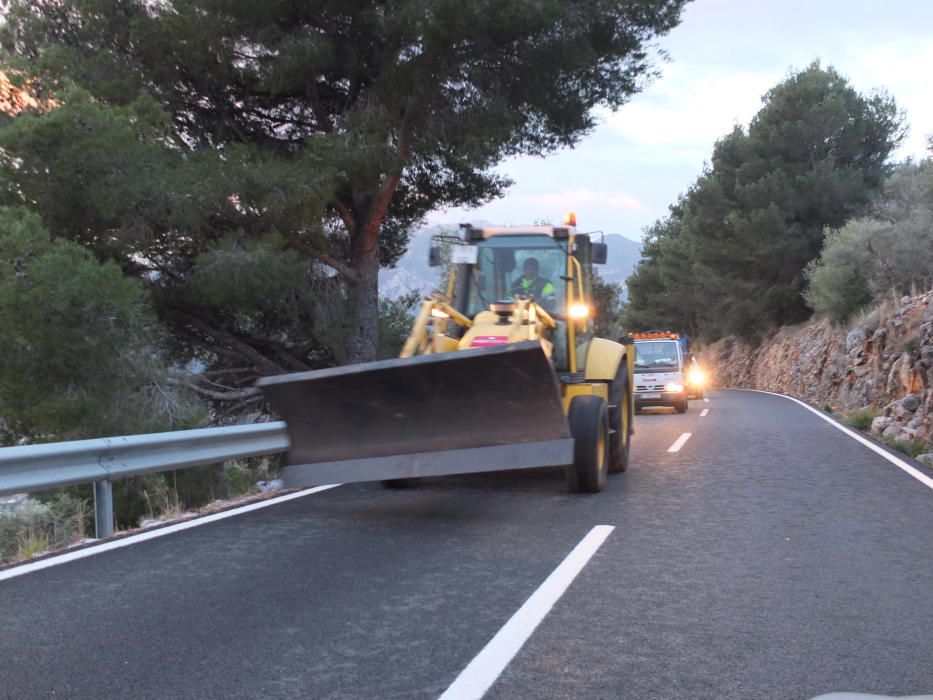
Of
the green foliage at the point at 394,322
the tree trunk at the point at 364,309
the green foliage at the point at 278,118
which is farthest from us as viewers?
the green foliage at the point at 394,322

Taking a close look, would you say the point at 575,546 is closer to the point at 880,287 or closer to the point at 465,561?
the point at 465,561

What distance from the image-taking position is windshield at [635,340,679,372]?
74.0 ft

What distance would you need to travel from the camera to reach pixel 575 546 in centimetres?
618

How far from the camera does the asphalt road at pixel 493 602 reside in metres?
3.72

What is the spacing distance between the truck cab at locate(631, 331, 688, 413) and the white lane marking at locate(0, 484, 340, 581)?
14686 mm

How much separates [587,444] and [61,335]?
6.89 meters

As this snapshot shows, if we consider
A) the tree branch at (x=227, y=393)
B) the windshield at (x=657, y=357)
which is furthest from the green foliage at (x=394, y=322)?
the windshield at (x=657, y=357)

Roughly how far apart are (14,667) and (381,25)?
511 inches

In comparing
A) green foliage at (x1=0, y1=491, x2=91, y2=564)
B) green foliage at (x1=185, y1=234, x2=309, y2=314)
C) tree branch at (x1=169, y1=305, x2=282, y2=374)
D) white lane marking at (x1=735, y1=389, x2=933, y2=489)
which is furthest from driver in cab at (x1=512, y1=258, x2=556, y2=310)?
tree branch at (x1=169, y1=305, x2=282, y2=374)

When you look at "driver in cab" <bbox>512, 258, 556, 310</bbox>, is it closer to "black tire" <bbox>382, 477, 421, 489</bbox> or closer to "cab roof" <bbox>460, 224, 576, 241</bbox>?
"cab roof" <bbox>460, 224, 576, 241</bbox>

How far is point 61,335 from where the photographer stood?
432 inches

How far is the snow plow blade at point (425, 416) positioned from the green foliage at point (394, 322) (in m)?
10.6

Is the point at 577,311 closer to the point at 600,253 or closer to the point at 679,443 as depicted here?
the point at 600,253

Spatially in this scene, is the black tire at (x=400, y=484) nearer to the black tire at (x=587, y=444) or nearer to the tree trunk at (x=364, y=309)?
the black tire at (x=587, y=444)
